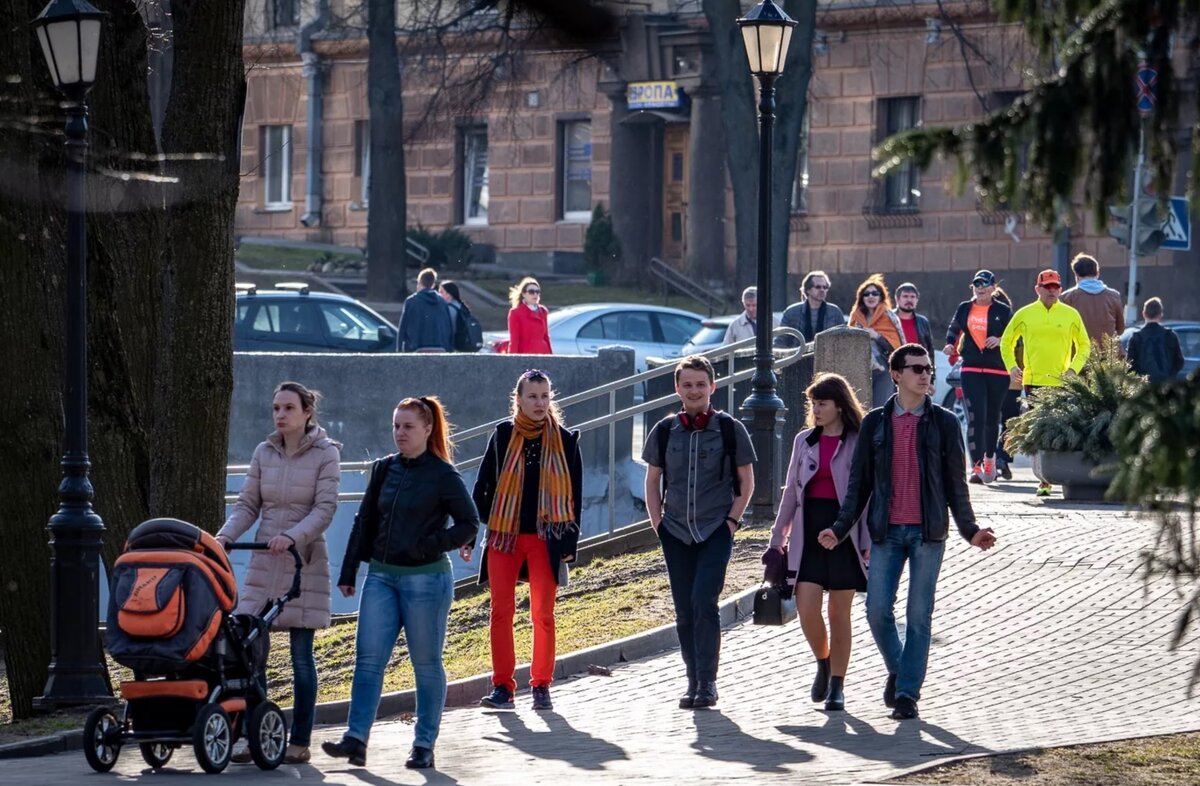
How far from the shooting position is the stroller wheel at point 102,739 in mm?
9438

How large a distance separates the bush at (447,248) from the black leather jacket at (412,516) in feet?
118

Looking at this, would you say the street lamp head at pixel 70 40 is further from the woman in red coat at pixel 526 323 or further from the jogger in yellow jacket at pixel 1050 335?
the woman in red coat at pixel 526 323

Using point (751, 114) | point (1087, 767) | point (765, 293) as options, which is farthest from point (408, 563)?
point (751, 114)

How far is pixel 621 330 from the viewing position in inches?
1171

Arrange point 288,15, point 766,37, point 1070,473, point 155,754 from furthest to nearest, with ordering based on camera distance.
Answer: point 288,15
point 1070,473
point 766,37
point 155,754

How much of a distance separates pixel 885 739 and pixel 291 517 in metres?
2.75

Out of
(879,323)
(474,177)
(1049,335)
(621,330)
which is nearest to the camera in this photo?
(879,323)

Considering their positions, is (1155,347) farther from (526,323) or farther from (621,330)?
(621,330)

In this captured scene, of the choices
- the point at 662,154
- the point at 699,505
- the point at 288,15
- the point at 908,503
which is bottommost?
the point at 699,505

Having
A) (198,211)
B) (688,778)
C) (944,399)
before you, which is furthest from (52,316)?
(944,399)

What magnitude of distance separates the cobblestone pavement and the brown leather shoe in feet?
0.27

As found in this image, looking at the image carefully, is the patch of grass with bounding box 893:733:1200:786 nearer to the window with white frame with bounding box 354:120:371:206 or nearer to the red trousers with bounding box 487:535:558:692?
the red trousers with bounding box 487:535:558:692

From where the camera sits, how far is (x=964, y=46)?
3806 cm

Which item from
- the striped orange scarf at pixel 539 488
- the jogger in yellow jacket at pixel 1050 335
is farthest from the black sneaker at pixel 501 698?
the jogger in yellow jacket at pixel 1050 335
